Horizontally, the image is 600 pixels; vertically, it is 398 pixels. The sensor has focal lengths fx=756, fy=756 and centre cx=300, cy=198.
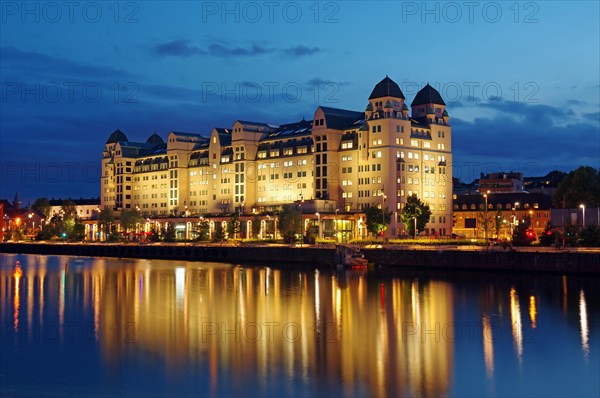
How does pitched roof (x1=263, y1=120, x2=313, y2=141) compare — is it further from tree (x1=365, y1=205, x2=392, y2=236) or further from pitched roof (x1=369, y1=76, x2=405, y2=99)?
tree (x1=365, y1=205, x2=392, y2=236)

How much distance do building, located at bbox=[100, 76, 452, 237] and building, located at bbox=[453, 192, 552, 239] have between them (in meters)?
20.0

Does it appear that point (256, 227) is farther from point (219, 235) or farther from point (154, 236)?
point (154, 236)

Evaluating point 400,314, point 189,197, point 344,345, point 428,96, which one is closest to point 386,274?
point 400,314

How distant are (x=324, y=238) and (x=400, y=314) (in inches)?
3373

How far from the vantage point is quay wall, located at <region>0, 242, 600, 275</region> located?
79.9 metres

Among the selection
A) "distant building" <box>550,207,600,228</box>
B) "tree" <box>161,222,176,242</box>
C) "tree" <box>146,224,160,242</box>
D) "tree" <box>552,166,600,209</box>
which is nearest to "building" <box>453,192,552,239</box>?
"tree" <box>552,166,600,209</box>

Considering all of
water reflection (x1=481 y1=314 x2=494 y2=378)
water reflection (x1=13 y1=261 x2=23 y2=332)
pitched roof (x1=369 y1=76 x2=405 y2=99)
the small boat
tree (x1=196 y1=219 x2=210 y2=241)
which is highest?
pitched roof (x1=369 y1=76 x2=405 y2=99)

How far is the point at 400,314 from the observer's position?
181 feet

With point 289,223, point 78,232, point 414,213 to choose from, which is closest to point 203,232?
point 289,223

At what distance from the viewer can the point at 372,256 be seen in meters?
101

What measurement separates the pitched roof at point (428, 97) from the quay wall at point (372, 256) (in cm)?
4921

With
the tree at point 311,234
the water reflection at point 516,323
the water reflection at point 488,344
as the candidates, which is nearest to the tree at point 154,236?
the tree at point 311,234

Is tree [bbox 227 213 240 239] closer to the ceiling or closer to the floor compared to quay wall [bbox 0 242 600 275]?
closer to the ceiling

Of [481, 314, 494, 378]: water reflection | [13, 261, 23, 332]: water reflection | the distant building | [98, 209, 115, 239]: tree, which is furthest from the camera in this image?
[98, 209, 115, 239]: tree
